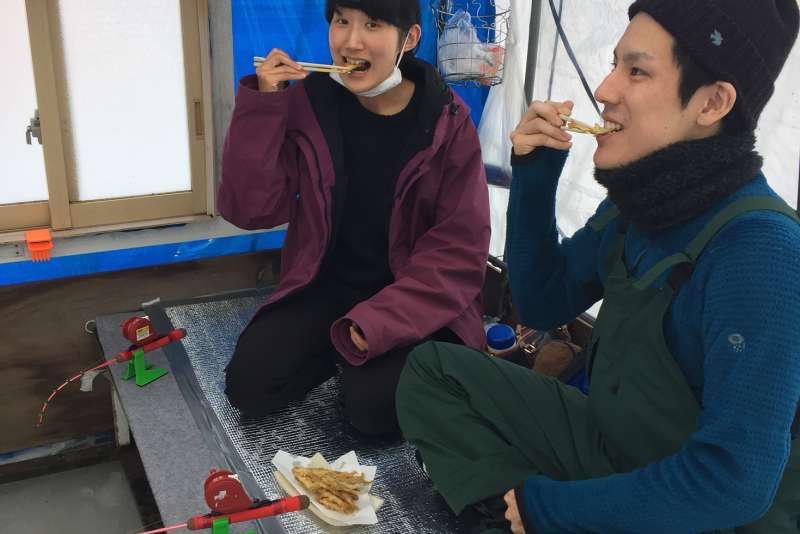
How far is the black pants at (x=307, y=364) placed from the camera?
2.07 meters

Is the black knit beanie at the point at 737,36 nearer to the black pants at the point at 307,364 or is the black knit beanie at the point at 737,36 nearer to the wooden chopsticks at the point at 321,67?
the wooden chopsticks at the point at 321,67

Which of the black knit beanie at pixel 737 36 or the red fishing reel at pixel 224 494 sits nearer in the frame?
the black knit beanie at pixel 737 36

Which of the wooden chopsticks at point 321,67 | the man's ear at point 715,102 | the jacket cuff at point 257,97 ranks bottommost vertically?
the jacket cuff at point 257,97

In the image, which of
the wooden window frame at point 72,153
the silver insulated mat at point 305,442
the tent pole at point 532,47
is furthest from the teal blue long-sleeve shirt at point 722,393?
the wooden window frame at point 72,153

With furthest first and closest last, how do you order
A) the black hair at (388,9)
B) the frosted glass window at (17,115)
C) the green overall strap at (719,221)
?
the frosted glass window at (17,115) < the black hair at (388,9) < the green overall strap at (719,221)

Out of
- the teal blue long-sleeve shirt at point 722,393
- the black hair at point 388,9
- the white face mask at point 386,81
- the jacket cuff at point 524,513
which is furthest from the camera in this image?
the white face mask at point 386,81

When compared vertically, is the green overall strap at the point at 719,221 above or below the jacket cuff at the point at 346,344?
above

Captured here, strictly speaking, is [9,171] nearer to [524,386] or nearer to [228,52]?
Answer: [228,52]

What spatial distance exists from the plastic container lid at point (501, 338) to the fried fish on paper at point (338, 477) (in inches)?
25.8

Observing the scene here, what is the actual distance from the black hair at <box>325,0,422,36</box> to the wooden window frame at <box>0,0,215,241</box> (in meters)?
0.60

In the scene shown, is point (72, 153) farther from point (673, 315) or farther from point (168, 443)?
point (673, 315)

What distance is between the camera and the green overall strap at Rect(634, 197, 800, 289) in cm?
125

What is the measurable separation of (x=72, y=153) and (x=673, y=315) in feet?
6.04

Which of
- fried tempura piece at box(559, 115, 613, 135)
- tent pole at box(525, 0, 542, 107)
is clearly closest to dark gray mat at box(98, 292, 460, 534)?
fried tempura piece at box(559, 115, 613, 135)
